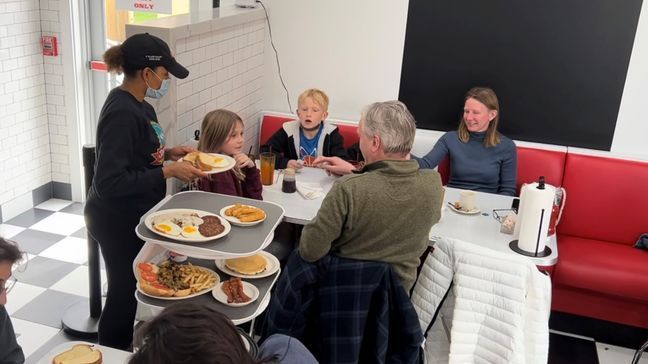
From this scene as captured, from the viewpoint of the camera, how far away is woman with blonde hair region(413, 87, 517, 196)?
13.0ft

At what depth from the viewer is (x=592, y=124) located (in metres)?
4.20

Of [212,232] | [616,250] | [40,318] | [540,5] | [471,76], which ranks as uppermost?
[540,5]

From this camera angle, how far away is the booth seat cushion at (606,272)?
11.4ft

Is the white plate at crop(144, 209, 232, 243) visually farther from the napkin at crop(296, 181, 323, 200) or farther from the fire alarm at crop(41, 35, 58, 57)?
the fire alarm at crop(41, 35, 58, 57)

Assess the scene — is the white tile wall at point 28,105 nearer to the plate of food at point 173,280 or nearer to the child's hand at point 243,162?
the child's hand at point 243,162

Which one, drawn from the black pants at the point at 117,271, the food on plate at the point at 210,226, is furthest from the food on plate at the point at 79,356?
the black pants at the point at 117,271

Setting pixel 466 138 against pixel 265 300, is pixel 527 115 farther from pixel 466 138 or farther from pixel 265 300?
pixel 265 300

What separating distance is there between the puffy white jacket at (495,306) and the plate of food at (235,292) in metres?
0.72

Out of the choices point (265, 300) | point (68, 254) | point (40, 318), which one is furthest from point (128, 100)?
point (68, 254)

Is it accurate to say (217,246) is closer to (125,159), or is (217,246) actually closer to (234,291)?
(234,291)

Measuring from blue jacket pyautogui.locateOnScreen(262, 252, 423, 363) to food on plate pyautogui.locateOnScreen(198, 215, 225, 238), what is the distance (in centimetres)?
32

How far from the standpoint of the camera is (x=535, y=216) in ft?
9.23

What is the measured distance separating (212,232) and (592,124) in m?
2.92

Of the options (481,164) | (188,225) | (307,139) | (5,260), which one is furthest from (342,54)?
(5,260)
